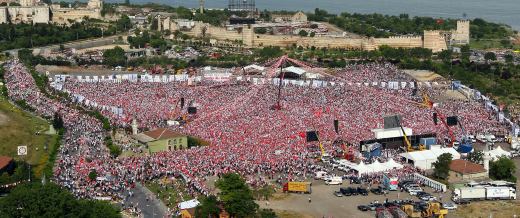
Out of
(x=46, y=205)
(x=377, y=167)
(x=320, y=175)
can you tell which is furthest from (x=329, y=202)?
(x=46, y=205)

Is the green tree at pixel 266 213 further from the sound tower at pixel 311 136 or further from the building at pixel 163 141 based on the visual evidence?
the building at pixel 163 141

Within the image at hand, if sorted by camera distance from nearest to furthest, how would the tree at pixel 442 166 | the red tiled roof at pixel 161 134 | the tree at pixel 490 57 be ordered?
the tree at pixel 442 166 → the red tiled roof at pixel 161 134 → the tree at pixel 490 57

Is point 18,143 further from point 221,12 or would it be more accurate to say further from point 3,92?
point 221,12

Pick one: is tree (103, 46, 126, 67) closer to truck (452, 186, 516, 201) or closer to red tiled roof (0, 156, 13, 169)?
red tiled roof (0, 156, 13, 169)

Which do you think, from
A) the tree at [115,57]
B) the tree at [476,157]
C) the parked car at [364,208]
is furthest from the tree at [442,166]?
the tree at [115,57]

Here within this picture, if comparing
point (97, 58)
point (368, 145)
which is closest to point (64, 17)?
point (97, 58)
